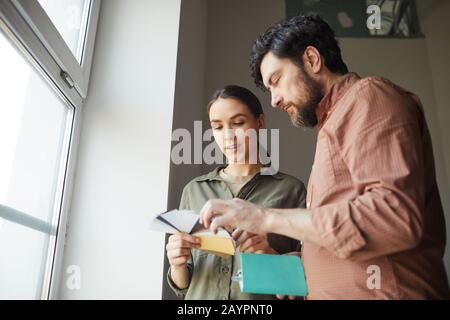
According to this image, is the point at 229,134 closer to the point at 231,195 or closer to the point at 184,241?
the point at 231,195

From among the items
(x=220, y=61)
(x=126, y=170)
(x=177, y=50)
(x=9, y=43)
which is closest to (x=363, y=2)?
(x=220, y=61)

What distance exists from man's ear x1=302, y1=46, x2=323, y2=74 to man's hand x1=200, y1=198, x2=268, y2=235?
0.40m

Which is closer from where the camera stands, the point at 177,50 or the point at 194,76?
the point at 177,50

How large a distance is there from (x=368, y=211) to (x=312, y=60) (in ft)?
1.49

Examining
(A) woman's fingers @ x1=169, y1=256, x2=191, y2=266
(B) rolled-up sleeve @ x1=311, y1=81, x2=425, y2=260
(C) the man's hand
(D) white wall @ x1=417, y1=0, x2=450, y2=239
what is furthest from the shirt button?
(D) white wall @ x1=417, y1=0, x2=450, y2=239

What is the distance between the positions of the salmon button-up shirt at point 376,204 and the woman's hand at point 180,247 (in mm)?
254

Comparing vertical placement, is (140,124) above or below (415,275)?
above

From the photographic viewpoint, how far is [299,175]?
1.48 metres

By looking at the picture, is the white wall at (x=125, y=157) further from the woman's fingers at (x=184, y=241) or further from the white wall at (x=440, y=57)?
the white wall at (x=440, y=57)

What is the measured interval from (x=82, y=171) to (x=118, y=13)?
23.2 inches

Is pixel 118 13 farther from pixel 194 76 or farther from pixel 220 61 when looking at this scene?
pixel 220 61

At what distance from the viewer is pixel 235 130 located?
101 cm

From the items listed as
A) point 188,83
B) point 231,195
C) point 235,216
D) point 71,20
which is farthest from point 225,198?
point 71,20

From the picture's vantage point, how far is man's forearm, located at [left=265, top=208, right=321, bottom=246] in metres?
0.61
